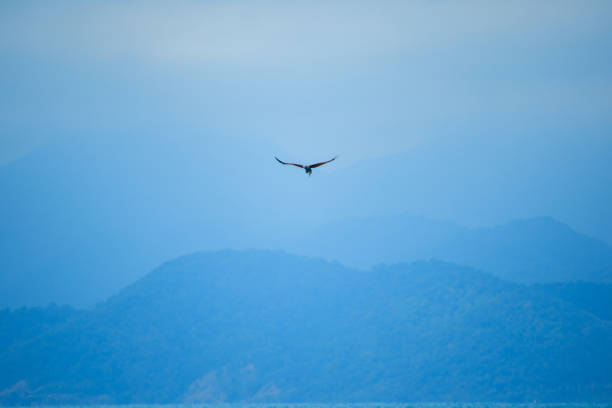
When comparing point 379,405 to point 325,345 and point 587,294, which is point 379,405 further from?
point 587,294

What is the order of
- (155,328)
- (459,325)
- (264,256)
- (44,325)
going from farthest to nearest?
1. (264,256)
2. (44,325)
3. (155,328)
4. (459,325)

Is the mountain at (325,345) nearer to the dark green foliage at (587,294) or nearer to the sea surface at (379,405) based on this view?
the sea surface at (379,405)

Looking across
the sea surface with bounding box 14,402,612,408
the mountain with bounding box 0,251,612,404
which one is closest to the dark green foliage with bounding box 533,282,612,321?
the mountain with bounding box 0,251,612,404

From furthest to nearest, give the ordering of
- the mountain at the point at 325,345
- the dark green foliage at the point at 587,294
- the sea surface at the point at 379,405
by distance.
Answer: the dark green foliage at the point at 587,294 → the mountain at the point at 325,345 → the sea surface at the point at 379,405

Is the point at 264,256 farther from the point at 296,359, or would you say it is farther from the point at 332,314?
the point at 296,359

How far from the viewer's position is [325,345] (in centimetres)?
15088

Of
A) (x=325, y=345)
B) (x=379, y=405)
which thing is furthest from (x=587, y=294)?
(x=379, y=405)

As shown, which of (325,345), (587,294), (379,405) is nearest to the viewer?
(379,405)

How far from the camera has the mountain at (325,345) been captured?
125 meters

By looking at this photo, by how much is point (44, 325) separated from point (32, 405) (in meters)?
39.5

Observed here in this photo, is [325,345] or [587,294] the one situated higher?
[587,294]

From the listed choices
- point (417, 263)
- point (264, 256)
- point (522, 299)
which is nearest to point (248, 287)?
point (264, 256)

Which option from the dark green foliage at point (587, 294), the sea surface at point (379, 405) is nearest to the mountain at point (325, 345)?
the sea surface at point (379, 405)

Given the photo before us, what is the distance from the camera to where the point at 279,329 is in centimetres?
16088
